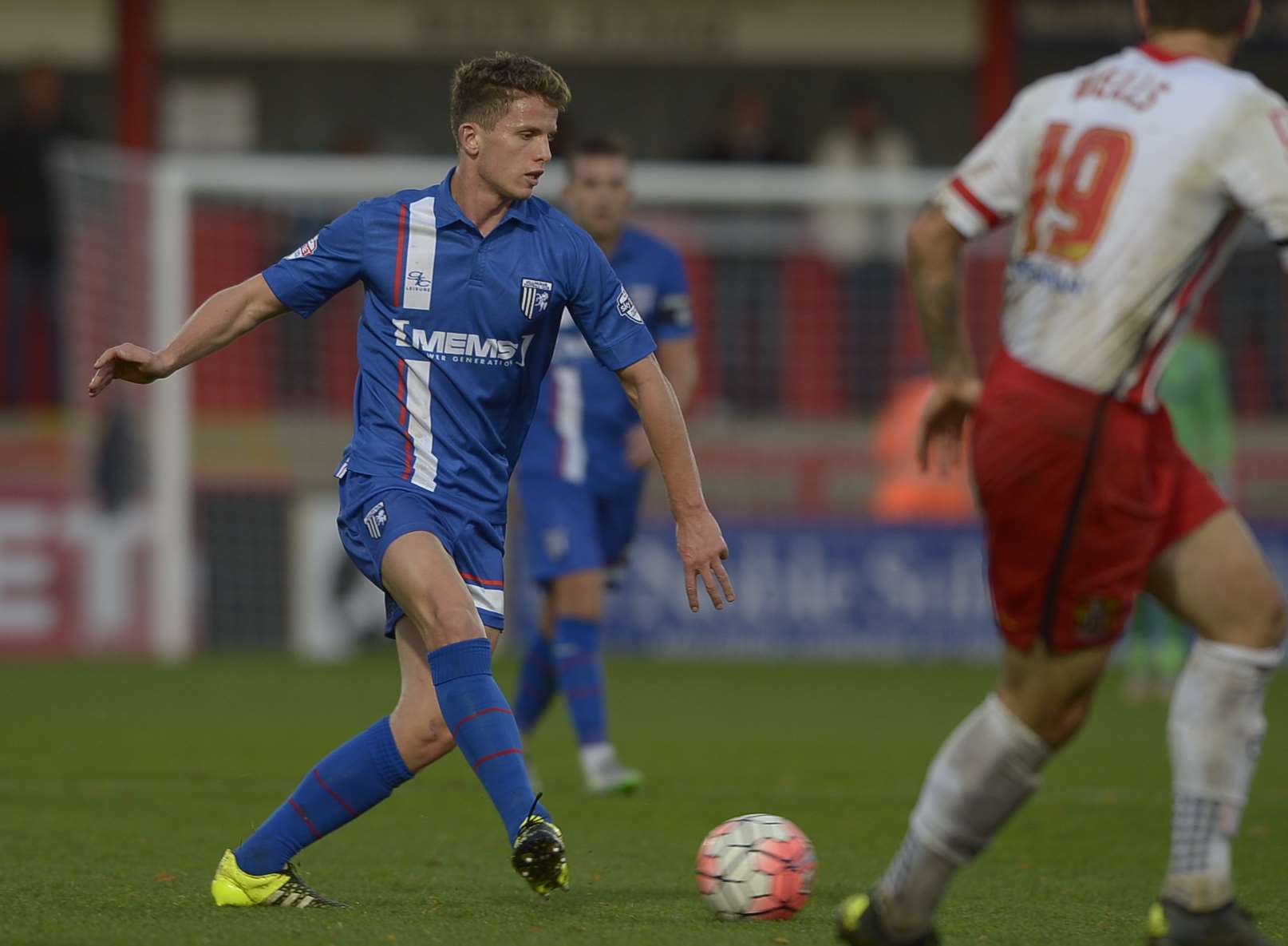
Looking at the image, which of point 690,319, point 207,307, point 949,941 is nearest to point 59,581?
point 690,319

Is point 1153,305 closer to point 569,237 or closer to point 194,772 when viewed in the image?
point 569,237

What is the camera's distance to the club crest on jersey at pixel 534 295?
16.4 feet

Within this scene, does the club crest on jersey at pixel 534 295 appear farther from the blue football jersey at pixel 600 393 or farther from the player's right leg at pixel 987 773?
the blue football jersey at pixel 600 393

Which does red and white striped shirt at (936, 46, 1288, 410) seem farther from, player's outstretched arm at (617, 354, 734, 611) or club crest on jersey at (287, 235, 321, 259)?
club crest on jersey at (287, 235, 321, 259)

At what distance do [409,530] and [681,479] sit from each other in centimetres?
65

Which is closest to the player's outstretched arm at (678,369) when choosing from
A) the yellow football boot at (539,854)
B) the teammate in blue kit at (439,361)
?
the teammate in blue kit at (439,361)

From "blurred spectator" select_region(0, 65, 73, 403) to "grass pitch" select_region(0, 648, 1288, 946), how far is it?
4678 mm

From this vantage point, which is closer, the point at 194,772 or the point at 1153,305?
the point at 1153,305

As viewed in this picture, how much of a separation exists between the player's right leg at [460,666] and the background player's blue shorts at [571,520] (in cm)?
314

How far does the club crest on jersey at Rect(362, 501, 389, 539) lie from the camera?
4859 mm

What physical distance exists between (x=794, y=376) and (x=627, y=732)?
6.39 m

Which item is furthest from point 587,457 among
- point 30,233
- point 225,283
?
point 30,233

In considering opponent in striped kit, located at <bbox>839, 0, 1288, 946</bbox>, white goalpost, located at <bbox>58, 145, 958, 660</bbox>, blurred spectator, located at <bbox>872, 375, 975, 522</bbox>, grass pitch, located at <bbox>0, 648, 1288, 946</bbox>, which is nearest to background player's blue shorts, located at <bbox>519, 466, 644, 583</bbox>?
grass pitch, located at <bbox>0, 648, 1288, 946</bbox>

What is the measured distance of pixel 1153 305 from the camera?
156 inches
